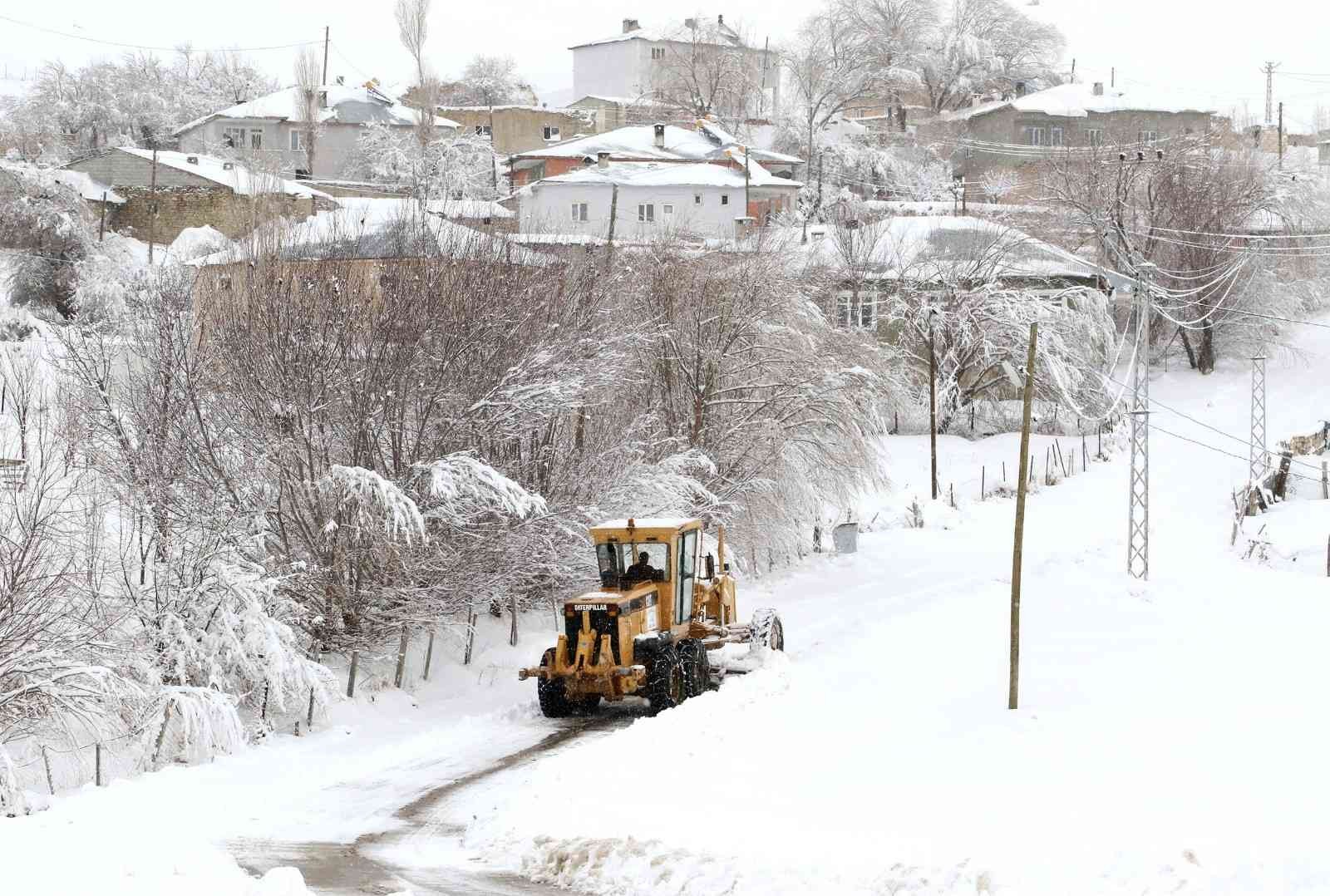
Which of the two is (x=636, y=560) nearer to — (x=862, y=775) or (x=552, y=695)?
(x=552, y=695)

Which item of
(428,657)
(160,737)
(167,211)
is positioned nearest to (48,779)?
(160,737)

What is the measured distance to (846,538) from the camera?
3712cm

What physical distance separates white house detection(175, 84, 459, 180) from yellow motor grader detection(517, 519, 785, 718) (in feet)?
238

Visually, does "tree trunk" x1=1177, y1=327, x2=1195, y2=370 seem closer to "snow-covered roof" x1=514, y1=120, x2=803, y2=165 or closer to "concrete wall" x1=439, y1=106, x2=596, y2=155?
"snow-covered roof" x1=514, y1=120, x2=803, y2=165

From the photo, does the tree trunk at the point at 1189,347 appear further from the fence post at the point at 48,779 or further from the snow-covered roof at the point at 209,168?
the fence post at the point at 48,779

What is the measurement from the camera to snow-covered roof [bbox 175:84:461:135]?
298 ft

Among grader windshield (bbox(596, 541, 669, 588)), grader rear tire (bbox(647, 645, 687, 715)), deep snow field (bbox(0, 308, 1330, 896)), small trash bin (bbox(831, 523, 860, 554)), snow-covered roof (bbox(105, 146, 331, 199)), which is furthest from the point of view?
snow-covered roof (bbox(105, 146, 331, 199))

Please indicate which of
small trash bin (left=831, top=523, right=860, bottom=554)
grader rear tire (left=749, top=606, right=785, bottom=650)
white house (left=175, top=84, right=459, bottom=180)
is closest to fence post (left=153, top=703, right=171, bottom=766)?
grader rear tire (left=749, top=606, right=785, bottom=650)

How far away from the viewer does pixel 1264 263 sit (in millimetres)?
68875

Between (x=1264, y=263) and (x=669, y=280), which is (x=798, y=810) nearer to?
(x=669, y=280)

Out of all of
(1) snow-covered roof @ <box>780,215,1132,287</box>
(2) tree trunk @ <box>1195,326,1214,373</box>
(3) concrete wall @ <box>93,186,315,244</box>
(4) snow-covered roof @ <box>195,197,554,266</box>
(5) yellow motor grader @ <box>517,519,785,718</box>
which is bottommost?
(5) yellow motor grader @ <box>517,519,785,718</box>

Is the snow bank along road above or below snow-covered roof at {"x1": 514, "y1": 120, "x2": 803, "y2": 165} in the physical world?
below

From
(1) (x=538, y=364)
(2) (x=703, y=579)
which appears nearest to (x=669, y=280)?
(1) (x=538, y=364)

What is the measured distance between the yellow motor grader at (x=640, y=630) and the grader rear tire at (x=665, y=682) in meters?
0.01
